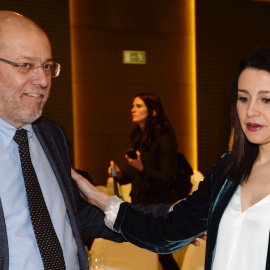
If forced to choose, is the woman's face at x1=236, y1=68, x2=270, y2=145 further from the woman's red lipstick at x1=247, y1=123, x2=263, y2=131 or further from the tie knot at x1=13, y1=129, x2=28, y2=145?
the tie knot at x1=13, y1=129, x2=28, y2=145

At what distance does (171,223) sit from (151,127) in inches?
86.8

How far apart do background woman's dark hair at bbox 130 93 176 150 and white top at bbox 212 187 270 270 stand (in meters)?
2.31

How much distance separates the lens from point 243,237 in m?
1.71

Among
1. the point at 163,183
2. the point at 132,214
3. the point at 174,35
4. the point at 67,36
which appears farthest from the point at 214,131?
the point at 132,214

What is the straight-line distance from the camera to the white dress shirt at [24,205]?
5.22ft

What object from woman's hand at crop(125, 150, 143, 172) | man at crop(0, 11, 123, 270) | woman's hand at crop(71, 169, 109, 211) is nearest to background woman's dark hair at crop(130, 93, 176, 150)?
woman's hand at crop(125, 150, 143, 172)

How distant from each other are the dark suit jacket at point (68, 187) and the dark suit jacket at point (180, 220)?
0.43 feet

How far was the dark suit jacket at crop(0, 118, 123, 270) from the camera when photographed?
6.06 feet

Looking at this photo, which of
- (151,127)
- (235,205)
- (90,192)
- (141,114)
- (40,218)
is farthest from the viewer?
(141,114)

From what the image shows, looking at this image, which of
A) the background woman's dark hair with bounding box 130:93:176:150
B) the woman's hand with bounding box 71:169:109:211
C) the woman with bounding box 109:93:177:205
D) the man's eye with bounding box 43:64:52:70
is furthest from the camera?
the background woman's dark hair with bounding box 130:93:176:150

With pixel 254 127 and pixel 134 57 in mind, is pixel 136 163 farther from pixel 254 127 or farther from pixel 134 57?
pixel 134 57

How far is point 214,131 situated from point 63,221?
5619 millimetres

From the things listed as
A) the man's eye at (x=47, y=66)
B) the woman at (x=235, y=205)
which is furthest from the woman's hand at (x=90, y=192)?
the man's eye at (x=47, y=66)

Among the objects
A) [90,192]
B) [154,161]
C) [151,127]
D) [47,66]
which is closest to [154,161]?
[154,161]
